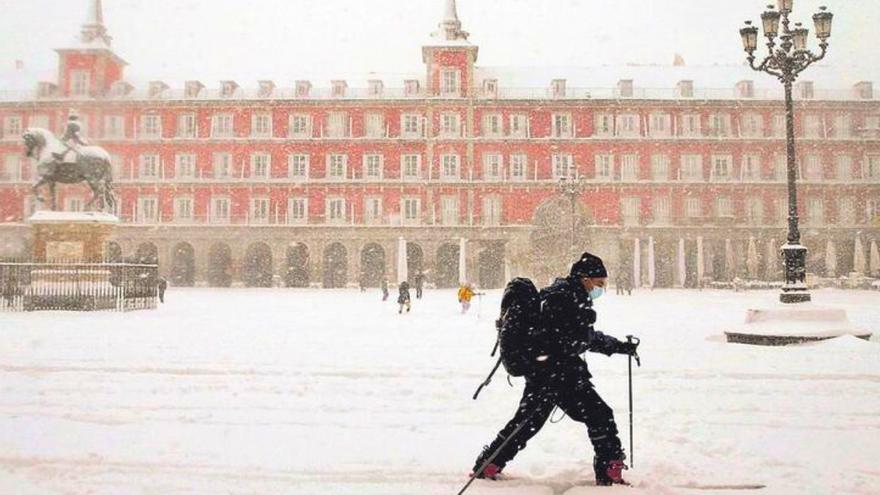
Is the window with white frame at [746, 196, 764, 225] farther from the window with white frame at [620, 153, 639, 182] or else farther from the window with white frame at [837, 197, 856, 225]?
the window with white frame at [620, 153, 639, 182]

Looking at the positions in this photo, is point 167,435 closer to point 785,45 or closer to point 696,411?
point 696,411

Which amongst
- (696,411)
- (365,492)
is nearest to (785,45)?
(696,411)

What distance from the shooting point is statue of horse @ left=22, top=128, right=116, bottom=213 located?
1750 cm

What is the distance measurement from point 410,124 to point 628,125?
13028 mm

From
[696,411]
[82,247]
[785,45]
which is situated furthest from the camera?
[82,247]

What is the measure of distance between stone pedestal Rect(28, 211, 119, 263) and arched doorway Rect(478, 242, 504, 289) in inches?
1023

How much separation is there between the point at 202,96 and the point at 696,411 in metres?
42.0

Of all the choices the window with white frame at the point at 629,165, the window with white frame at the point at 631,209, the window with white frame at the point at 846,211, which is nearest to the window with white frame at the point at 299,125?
the window with white frame at the point at 629,165

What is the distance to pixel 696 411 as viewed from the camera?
238 inches

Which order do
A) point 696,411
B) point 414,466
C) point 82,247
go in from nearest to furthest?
1. point 414,466
2. point 696,411
3. point 82,247

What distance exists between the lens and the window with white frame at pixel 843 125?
135ft

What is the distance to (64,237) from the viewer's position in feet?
56.4

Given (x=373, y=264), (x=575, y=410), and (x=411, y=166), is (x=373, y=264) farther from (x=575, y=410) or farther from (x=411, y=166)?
(x=575, y=410)

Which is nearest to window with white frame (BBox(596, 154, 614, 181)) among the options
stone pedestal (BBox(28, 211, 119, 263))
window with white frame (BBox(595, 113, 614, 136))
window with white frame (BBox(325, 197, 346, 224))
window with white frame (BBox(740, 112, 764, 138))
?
window with white frame (BBox(595, 113, 614, 136))
